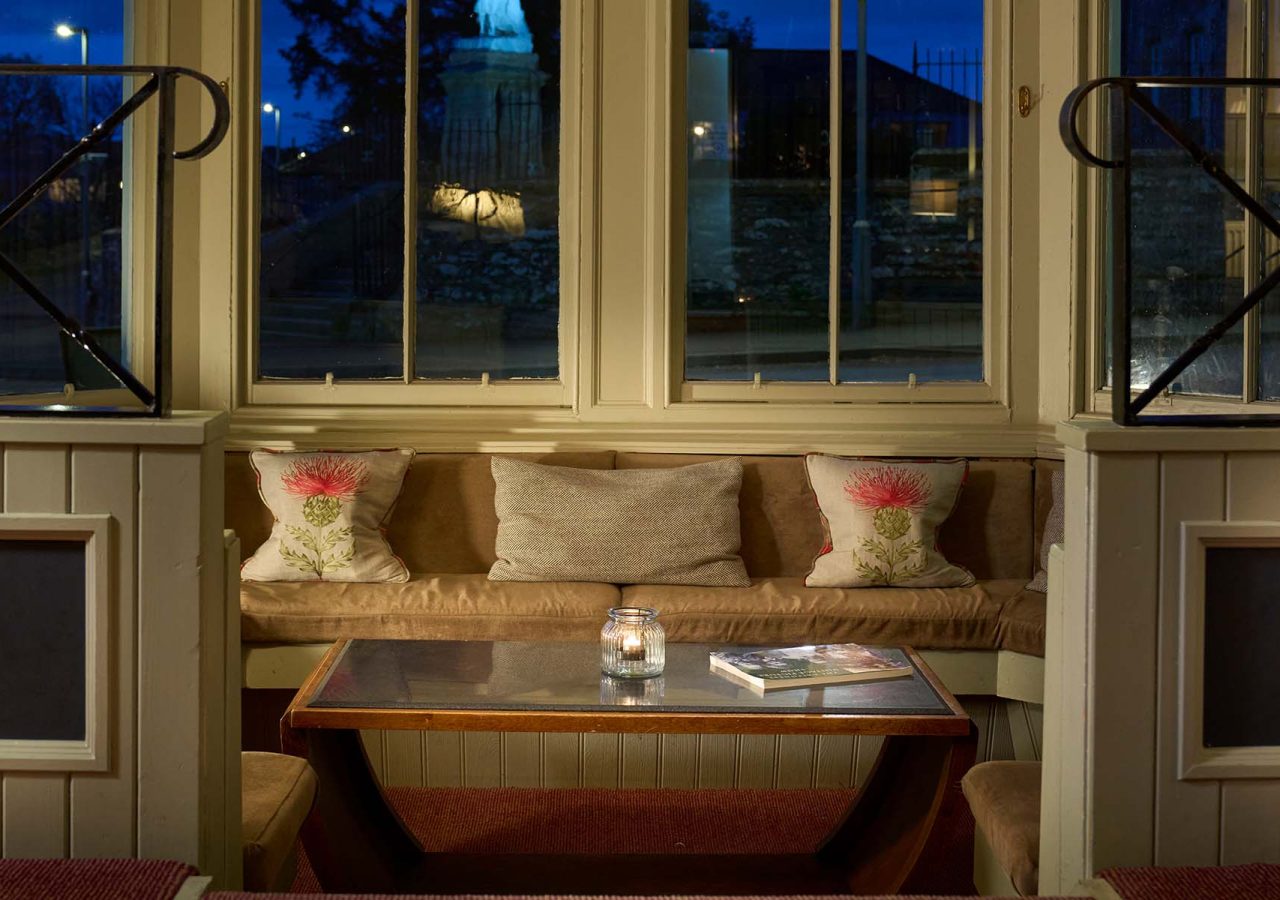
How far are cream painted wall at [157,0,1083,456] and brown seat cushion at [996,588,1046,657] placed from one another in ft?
2.45

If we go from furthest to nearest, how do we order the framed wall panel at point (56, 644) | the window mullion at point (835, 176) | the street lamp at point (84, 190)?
the window mullion at point (835, 176) < the street lamp at point (84, 190) < the framed wall panel at point (56, 644)

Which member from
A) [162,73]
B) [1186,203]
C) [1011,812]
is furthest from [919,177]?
[162,73]

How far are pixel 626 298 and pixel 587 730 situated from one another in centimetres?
212

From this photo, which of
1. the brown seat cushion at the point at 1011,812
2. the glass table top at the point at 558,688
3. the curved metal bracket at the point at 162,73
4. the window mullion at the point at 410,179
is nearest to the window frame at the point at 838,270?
the window mullion at the point at 410,179

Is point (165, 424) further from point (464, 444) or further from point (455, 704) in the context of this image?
point (464, 444)

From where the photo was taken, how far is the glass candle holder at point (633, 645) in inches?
118

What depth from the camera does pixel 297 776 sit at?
99.3 inches

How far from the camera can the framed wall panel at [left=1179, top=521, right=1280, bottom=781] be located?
1.81 m

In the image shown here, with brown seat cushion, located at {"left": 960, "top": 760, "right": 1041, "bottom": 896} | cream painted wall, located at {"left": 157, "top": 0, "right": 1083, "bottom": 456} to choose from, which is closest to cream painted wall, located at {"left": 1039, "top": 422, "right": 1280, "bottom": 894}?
brown seat cushion, located at {"left": 960, "top": 760, "right": 1041, "bottom": 896}

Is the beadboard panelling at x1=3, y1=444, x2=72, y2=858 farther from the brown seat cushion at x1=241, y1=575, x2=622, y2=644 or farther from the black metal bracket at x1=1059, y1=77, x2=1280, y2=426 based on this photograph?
the brown seat cushion at x1=241, y1=575, x2=622, y2=644

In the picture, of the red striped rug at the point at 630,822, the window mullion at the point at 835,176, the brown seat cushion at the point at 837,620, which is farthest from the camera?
the window mullion at the point at 835,176

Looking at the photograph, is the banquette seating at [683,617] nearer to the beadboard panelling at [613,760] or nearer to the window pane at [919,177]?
the beadboard panelling at [613,760]

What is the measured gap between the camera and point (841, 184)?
15.2 feet

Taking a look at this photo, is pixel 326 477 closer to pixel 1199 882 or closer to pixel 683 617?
pixel 683 617
